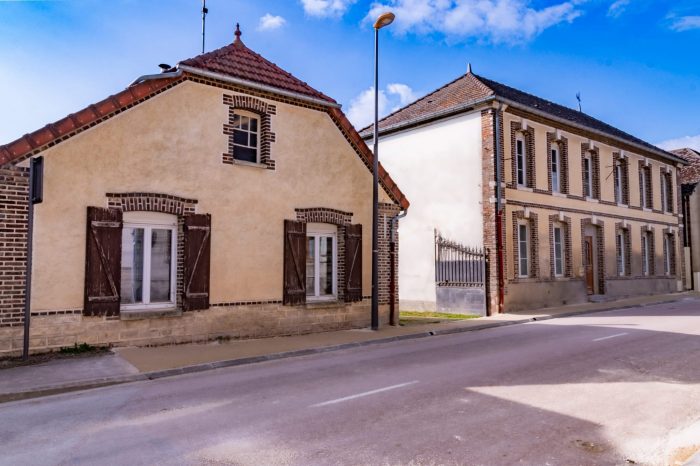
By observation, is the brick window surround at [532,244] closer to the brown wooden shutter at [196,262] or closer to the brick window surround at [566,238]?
the brick window surround at [566,238]

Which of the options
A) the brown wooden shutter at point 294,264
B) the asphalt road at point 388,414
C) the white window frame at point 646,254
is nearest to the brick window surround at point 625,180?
the white window frame at point 646,254

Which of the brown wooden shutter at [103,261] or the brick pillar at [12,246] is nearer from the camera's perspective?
the brick pillar at [12,246]

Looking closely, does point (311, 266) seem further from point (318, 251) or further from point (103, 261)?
point (103, 261)

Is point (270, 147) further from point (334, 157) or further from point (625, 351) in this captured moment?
point (625, 351)

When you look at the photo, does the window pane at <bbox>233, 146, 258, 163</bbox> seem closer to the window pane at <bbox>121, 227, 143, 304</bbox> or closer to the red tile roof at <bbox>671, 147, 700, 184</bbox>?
the window pane at <bbox>121, 227, 143, 304</bbox>

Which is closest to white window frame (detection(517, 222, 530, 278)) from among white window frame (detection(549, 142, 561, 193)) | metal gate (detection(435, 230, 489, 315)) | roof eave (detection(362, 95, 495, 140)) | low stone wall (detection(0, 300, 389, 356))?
metal gate (detection(435, 230, 489, 315))

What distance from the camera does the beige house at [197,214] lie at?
892 centimetres

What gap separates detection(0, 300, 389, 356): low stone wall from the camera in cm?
878

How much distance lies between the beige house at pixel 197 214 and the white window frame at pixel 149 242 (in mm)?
21

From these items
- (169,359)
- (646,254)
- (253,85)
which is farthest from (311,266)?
(646,254)

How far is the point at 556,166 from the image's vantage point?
2061 cm

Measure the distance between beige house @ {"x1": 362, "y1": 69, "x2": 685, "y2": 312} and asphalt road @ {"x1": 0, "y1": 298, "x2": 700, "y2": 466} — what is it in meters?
8.81

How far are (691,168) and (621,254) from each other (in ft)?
37.7

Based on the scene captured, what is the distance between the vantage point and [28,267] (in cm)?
850
